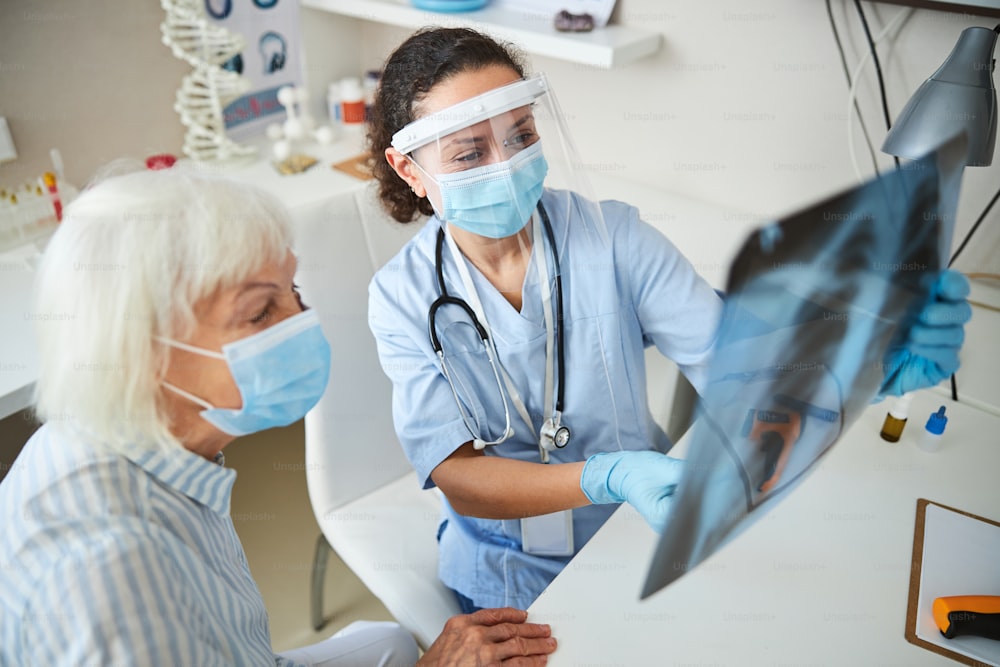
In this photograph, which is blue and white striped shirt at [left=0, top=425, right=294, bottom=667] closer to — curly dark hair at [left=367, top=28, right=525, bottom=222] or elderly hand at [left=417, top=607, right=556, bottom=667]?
elderly hand at [left=417, top=607, right=556, bottom=667]

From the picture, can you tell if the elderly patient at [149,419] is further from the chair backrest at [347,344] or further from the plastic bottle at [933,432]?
the plastic bottle at [933,432]

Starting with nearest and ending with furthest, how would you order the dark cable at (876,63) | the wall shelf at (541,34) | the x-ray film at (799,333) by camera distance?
1. the x-ray film at (799,333)
2. the dark cable at (876,63)
3. the wall shelf at (541,34)

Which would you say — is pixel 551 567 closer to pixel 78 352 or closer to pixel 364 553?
pixel 364 553

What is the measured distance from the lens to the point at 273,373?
0.89 metres

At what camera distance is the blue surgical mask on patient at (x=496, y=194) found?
1077mm

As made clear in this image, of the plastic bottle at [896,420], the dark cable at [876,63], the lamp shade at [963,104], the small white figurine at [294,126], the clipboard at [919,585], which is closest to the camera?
the clipboard at [919,585]

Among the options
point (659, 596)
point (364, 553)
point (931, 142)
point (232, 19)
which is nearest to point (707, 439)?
point (659, 596)

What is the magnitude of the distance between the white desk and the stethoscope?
7.7 inches

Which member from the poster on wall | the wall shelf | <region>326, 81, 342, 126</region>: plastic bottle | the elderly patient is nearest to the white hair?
the elderly patient

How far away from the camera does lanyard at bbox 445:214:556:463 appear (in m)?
1.17

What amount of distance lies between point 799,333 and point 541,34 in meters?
1.32

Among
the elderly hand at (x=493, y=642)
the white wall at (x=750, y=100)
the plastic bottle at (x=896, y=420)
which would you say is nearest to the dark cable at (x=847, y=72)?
the white wall at (x=750, y=100)

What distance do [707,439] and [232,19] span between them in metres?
2.16

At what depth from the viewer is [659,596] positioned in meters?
0.91
